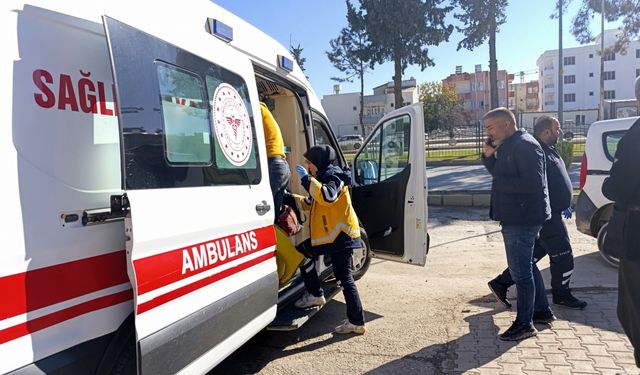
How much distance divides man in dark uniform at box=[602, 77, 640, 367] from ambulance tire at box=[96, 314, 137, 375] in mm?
2547

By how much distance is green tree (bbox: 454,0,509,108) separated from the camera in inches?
840

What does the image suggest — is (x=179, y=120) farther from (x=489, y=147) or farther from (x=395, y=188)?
(x=395, y=188)

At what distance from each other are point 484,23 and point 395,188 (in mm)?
19326

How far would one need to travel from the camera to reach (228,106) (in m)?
2.95

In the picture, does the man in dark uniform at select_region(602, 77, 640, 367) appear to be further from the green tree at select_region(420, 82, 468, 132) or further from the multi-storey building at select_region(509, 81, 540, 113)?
the multi-storey building at select_region(509, 81, 540, 113)

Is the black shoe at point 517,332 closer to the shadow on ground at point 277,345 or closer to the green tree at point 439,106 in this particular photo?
the shadow on ground at point 277,345

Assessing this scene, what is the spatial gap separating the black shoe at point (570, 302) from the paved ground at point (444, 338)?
7 centimetres

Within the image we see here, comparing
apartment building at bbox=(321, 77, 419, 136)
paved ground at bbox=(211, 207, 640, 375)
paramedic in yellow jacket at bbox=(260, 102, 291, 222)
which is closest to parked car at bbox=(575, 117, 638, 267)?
paved ground at bbox=(211, 207, 640, 375)

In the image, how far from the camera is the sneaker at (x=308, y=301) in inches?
165

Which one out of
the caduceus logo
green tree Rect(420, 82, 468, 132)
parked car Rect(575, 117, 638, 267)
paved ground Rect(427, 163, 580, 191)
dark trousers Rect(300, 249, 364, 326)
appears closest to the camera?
the caduceus logo

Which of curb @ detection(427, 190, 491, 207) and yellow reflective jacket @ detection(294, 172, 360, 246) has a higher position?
yellow reflective jacket @ detection(294, 172, 360, 246)

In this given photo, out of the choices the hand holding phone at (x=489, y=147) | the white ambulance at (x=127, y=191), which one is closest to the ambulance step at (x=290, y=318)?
the white ambulance at (x=127, y=191)

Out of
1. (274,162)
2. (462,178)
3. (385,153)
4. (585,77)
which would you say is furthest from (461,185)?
(585,77)

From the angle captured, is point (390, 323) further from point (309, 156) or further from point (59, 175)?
point (59, 175)
